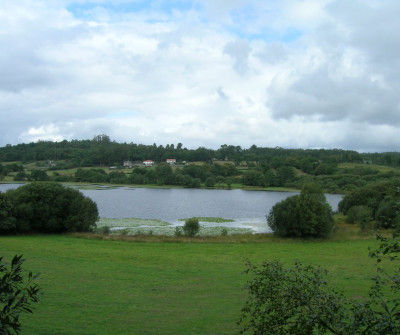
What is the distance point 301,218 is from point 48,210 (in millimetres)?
26680

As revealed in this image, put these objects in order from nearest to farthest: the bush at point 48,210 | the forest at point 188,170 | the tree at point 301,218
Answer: the bush at point 48,210
the tree at point 301,218
the forest at point 188,170

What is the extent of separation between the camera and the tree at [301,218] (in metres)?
37.9

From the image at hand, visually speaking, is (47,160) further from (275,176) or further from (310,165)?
(310,165)

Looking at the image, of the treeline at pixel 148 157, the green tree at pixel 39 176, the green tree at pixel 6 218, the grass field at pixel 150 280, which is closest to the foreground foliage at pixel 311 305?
the grass field at pixel 150 280

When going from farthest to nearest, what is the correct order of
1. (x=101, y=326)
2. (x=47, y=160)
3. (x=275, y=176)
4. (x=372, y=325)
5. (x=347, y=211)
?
(x=47, y=160) → (x=275, y=176) → (x=347, y=211) → (x=101, y=326) → (x=372, y=325)

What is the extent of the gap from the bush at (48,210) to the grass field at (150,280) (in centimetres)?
418

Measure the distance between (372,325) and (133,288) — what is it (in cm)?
1455

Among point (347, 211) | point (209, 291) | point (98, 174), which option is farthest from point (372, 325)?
point (98, 174)

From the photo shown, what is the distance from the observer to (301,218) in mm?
38094

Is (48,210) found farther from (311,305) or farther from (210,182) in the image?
Answer: (210,182)

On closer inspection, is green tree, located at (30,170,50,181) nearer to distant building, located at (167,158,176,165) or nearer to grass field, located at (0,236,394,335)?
distant building, located at (167,158,176,165)

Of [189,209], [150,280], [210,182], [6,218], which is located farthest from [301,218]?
[210,182]

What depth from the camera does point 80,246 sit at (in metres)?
29.8

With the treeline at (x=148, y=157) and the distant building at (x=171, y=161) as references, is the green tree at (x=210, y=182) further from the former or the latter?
the distant building at (x=171, y=161)
